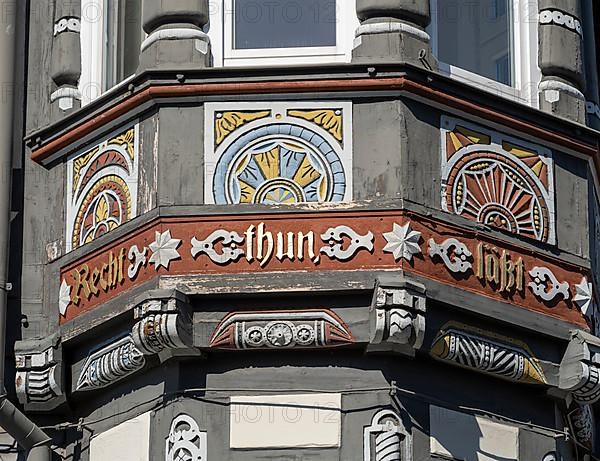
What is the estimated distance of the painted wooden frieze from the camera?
13.4 metres

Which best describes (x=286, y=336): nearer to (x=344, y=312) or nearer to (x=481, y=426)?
(x=344, y=312)

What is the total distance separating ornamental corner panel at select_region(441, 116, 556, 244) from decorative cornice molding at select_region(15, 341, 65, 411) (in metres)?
2.36

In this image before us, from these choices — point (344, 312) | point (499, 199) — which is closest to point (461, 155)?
point (499, 199)

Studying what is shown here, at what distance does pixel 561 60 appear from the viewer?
14.5m

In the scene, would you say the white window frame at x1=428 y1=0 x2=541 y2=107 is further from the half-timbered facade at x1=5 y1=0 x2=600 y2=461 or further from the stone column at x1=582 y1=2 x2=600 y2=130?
the stone column at x1=582 y1=2 x2=600 y2=130

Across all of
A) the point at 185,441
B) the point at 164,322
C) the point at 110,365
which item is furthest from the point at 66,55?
the point at 185,441

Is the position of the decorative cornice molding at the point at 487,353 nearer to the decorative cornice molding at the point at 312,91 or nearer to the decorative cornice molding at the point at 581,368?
the decorative cornice molding at the point at 581,368

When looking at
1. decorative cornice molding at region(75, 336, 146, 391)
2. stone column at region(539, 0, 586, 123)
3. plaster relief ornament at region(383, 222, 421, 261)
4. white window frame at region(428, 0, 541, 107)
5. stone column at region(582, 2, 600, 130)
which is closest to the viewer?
plaster relief ornament at region(383, 222, 421, 261)

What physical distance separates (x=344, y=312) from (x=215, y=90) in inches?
57.3

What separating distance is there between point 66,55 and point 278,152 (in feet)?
5.88

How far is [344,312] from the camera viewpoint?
43.6 feet

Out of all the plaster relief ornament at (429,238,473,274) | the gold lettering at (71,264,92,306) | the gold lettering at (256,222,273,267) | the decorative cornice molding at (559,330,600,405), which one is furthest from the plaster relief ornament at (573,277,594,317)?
the gold lettering at (71,264,92,306)

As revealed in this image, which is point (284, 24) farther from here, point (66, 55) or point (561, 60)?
point (561, 60)

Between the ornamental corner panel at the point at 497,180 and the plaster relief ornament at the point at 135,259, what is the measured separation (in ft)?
5.44
